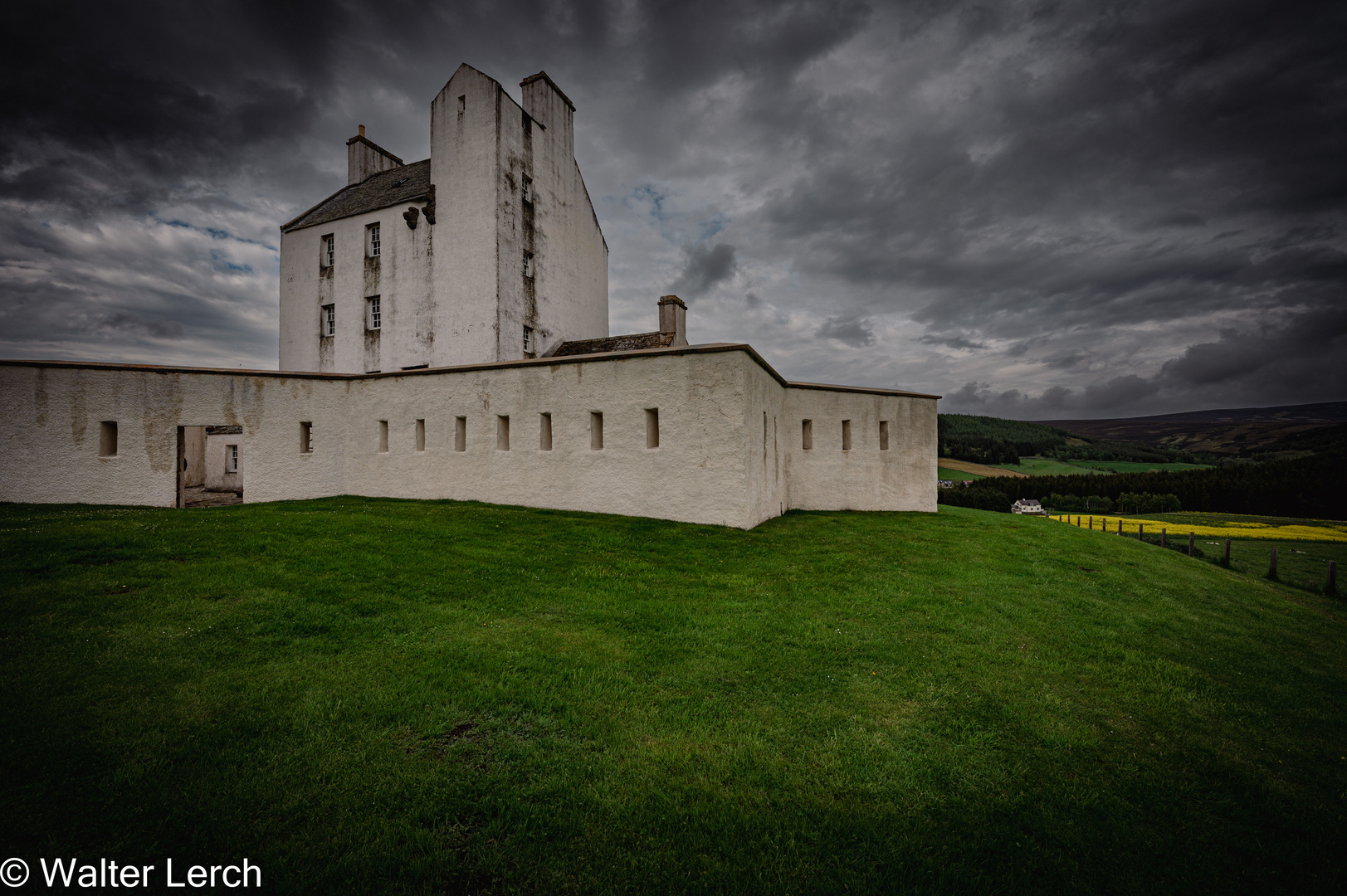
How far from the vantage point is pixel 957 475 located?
78438mm

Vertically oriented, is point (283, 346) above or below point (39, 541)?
above

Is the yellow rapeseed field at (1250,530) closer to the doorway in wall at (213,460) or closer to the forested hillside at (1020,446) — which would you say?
the forested hillside at (1020,446)

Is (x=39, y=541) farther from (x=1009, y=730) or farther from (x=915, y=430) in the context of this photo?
(x=915, y=430)

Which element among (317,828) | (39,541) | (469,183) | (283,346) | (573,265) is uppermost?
(469,183)

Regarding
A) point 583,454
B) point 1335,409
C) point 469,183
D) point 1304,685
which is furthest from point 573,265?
point 1335,409

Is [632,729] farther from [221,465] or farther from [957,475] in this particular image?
[957,475]

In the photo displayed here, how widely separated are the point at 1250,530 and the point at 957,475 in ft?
123

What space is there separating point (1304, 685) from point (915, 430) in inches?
583

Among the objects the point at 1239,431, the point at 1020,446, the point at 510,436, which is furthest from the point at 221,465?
the point at 1239,431

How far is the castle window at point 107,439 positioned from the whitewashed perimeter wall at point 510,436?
0.60 feet

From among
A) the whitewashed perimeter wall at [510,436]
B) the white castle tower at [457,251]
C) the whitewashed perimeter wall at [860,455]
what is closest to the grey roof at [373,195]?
the white castle tower at [457,251]

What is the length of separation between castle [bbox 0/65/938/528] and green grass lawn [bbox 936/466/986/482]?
61.3 m

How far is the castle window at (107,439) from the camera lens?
680 inches

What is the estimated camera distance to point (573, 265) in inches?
1160
